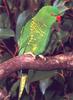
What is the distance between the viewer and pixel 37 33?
5.30ft

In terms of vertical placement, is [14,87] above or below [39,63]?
below

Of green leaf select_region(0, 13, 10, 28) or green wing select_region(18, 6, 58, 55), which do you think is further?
green leaf select_region(0, 13, 10, 28)

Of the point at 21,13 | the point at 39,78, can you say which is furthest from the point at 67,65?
the point at 21,13

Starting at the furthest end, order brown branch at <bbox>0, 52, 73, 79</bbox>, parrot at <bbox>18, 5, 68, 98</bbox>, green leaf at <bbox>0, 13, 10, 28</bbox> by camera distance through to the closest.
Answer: green leaf at <bbox>0, 13, 10, 28</bbox>, parrot at <bbox>18, 5, 68, 98</bbox>, brown branch at <bbox>0, 52, 73, 79</bbox>

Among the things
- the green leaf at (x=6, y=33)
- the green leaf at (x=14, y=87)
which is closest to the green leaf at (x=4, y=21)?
the green leaf at (x=6, y=33)

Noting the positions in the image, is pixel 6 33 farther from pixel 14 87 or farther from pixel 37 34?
pixel 14 87

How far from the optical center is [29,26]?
1.61 metres

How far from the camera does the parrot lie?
1602 millimetres

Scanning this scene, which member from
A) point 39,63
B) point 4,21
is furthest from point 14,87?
point 4,21

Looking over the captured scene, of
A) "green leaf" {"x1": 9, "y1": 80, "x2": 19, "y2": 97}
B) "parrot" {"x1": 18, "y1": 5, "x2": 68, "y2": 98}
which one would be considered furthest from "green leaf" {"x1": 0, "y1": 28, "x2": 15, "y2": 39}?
"green leaf" {"x1": 9, "y1": 80, "x2": 19, "y2": 97}

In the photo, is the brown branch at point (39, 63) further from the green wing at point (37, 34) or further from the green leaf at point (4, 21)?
the green leaf at point (4, 21)

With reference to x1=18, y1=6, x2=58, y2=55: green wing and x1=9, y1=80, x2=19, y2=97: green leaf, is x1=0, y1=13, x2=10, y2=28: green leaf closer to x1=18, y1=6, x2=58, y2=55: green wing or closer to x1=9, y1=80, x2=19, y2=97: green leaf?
x1=18, y1=6, x2=58, y2=55: green wing

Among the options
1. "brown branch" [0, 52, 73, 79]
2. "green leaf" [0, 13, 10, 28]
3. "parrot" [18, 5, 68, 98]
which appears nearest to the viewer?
"brown branch" [0, 52, 73, 79]

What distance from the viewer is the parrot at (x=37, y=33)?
5.26ft
